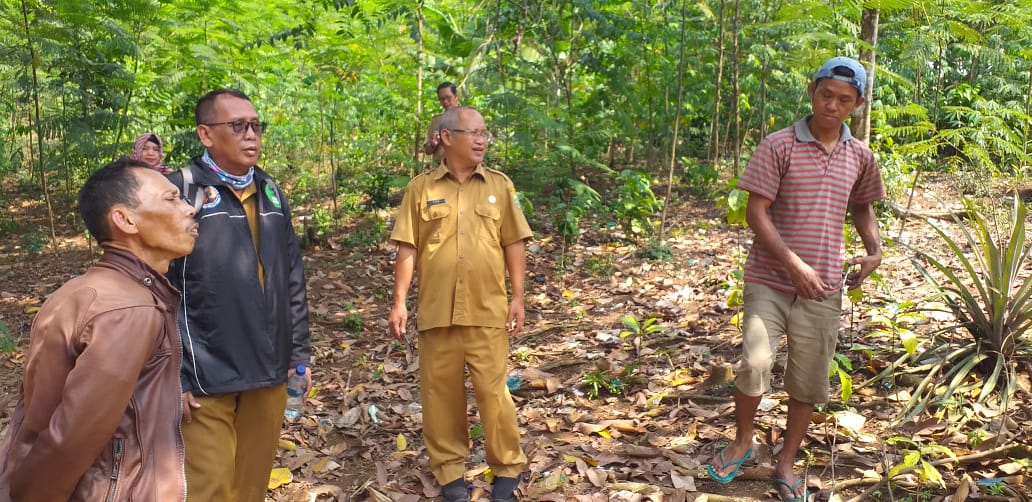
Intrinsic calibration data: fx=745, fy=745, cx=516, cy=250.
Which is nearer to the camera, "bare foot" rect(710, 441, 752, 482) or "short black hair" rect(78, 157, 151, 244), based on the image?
"short black hair" rect(78, 157, 151, 244)

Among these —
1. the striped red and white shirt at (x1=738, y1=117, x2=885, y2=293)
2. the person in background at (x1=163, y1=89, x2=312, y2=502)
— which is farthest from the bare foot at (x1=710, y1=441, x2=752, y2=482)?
the person in background at (x1=163, y1=89, x2=312, y2=502)

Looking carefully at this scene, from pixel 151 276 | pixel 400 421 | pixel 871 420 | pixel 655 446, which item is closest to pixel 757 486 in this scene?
pixel 655 446

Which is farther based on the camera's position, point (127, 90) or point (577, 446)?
point (127, 90)

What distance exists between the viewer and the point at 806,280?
332 centimetres

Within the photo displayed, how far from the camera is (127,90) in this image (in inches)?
350

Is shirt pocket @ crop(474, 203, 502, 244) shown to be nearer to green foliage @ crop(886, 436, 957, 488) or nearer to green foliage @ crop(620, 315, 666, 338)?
green foliage @ crop(620, 315, 666, 338)

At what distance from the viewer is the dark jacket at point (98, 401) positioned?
5.75 feet

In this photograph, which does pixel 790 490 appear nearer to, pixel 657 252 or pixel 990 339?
pixel 990 339

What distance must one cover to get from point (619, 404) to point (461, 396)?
1.44m

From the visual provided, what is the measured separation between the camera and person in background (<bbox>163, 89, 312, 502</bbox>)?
2.80 meters

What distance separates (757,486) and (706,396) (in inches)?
40.3

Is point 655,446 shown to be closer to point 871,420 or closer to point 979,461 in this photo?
point 871,420

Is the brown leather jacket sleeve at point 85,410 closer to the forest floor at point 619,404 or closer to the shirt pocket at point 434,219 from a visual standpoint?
the shirt pocket at point 434,219

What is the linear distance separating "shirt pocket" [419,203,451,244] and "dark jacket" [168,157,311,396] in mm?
910
